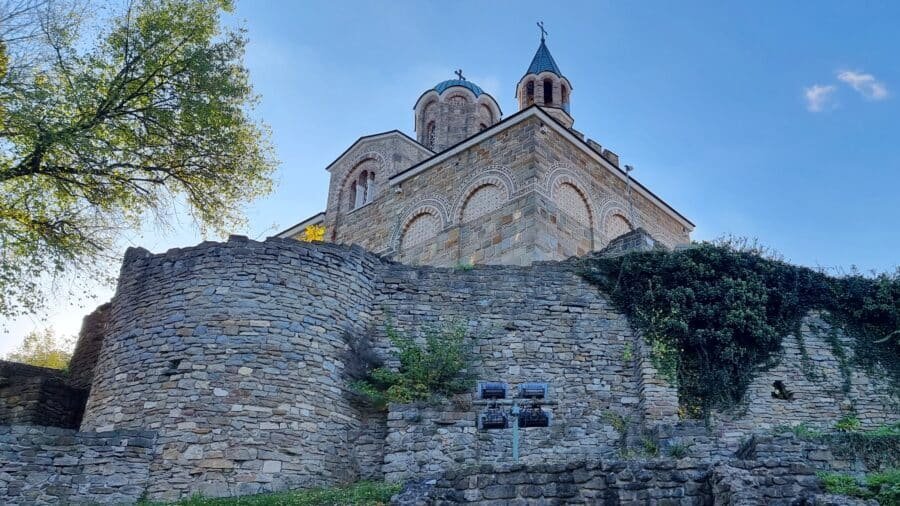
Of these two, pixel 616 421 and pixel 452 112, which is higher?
pixel 452 112

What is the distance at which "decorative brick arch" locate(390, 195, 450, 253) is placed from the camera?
22.7 meters

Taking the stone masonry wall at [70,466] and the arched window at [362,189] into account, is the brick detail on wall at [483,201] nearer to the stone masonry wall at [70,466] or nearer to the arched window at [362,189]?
the arched window at [362,189]

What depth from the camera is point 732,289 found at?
48.4 ft

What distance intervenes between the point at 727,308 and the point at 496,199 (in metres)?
8.17

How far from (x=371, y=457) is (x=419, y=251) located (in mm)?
10861

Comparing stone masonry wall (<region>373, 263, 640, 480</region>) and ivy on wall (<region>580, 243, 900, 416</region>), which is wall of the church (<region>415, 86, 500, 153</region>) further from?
ivy on wall (<region>580, 243, 900, 416</region>)

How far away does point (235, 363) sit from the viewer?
12375 mm

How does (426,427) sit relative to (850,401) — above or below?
below

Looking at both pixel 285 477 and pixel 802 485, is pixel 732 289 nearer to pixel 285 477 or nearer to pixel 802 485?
pixel 802 485

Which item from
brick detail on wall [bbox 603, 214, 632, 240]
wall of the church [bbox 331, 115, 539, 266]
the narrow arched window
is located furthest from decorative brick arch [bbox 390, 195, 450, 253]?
brick detail on wall [bbox 603, 214, 632, 240]

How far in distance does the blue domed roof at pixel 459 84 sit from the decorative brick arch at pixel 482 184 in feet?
33.4

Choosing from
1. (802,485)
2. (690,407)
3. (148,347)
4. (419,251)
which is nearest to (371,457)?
(148,347)

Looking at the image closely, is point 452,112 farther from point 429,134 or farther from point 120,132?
point 120,132

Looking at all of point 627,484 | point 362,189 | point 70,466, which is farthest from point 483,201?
point 627,484
